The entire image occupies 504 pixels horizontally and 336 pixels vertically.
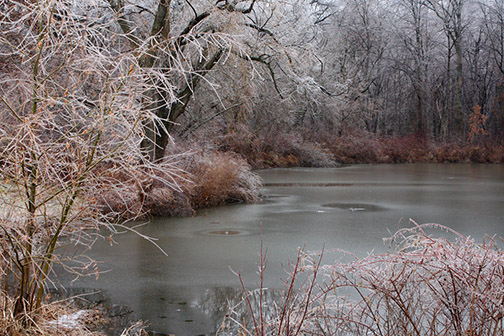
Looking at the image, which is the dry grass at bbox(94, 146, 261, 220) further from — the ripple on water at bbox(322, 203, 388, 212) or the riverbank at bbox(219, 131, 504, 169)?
the riverbank at bbox(219, 131, 504, 169)

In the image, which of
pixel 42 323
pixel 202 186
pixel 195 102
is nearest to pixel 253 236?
pixel 202 186

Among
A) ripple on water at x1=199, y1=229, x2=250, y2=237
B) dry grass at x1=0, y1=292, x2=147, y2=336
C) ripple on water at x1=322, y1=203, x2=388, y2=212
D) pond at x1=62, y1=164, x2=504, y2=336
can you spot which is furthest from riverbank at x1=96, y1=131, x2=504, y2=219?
dry grass at x1=0, y1=292, x2=147, y2=336

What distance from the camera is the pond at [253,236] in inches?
225

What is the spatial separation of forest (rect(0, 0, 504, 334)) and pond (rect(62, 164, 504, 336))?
26.9 inches

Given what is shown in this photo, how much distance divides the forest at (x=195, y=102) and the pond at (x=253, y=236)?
68 centimetres

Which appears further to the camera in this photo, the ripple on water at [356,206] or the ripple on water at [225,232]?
the ripple on water at [356,206]

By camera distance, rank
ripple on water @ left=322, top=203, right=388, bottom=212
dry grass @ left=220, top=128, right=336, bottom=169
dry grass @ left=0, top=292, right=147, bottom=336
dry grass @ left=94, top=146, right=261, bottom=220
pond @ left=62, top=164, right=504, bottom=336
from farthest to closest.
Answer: dry grass @ left=220, top=128, right=336, bottom=169 < ripple on water @ left=322, top=203, right=388, bottom=212 < dry grass @ left=94, top=146, right=261, bottom=220 < pond @ left=62, top=164, right=504, bottom=336 < dry grass @ left=0, top=292, right=147, bottom=336

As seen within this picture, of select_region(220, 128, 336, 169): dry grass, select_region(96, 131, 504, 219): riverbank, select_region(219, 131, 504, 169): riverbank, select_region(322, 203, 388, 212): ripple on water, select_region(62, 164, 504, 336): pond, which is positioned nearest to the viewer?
select_region(62, 164, 504, 336): pond

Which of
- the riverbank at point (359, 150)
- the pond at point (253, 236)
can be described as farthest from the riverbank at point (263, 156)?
the pond at point (253, 236)

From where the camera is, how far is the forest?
3.91m

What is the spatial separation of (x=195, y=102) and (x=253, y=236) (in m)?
8.31

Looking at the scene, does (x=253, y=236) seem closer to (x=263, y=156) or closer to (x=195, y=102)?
(x=195, y=102)

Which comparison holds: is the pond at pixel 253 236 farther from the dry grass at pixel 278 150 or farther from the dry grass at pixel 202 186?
the dry grass at pixel 278 150

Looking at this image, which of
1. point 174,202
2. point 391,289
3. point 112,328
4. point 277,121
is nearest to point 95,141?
point 112,328
